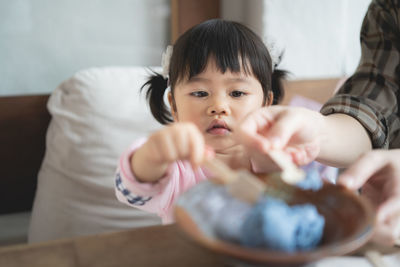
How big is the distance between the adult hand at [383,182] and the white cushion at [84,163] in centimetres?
102

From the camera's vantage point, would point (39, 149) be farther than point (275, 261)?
Yes

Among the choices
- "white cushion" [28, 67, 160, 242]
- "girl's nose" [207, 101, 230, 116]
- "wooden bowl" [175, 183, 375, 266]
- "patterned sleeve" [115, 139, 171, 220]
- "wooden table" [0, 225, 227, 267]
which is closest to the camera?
"wooden bowl" [175, 183, 375, 266]

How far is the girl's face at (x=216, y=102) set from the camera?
37.5 inches

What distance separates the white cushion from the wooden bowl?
1.11 metres

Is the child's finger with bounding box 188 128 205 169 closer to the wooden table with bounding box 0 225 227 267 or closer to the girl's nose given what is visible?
the wooden table with bounding box 0 225 227 267

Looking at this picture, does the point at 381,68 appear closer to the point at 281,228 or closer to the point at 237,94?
the point at 237,94

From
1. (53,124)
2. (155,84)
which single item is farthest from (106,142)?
(155,84)

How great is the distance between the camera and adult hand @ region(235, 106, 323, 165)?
1.99 feet

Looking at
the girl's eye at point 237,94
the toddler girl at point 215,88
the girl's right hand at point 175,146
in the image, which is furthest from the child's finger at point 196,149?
the girl's eye at point 237,94

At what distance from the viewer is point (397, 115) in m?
1.09

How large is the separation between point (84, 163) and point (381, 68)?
103 centimetres

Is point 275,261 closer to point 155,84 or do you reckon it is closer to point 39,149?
point 155,84

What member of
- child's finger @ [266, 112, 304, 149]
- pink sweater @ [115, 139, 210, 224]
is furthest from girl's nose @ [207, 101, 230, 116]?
child's finger @ [266, 112, 304, 149]

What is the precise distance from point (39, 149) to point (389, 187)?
4.48ft
